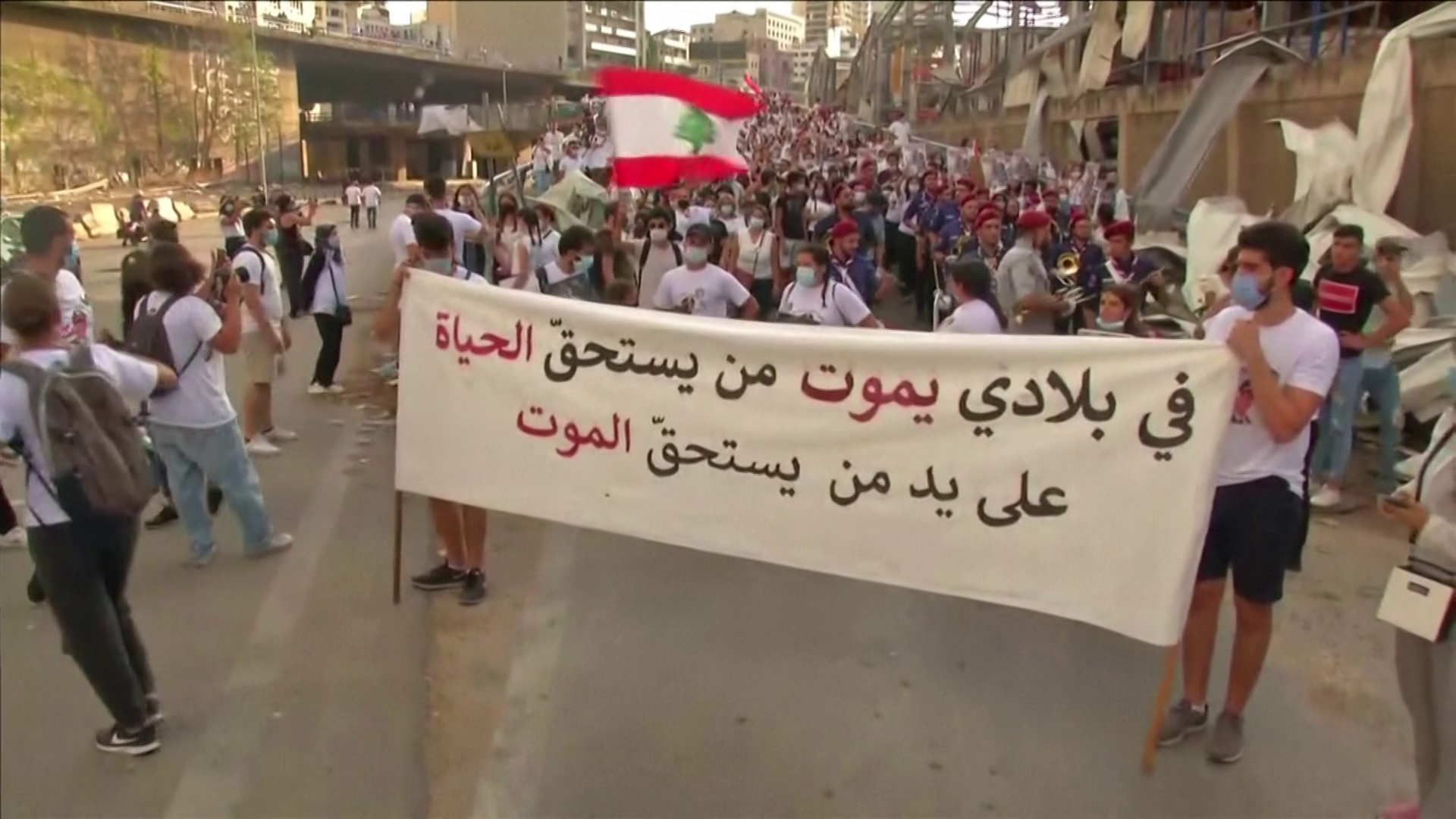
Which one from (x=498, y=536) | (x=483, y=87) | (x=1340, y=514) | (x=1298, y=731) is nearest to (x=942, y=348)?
(x=1298, y=731)

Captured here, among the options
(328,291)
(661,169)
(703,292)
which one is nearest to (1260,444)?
(703,292)

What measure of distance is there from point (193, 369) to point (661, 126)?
12.5 feet

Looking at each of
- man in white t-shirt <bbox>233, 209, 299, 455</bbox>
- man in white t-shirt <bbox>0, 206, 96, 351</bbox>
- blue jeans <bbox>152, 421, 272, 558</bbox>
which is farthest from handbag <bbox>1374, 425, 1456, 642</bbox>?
man in white t-shirt <bbox>233, 209, 299, 455</bbox>

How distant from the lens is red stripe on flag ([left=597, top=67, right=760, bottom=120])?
8.10 m

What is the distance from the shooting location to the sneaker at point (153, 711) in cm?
407

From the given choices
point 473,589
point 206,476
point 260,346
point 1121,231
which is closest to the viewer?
point 473,589

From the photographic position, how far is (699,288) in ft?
23.9

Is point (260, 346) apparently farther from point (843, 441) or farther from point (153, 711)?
point (843, 441)

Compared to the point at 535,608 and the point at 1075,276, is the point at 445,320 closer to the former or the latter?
the point at 535,608

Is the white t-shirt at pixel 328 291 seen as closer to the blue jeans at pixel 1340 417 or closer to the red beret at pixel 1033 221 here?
the red beret at pixel 1033 221

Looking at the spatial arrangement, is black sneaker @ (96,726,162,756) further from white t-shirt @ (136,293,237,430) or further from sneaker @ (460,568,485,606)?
white t-shirt @ (136,293,237,430)

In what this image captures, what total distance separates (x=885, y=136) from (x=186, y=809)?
100ft

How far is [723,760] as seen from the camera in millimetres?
3992

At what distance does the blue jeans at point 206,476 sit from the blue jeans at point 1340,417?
5748 millimetres
